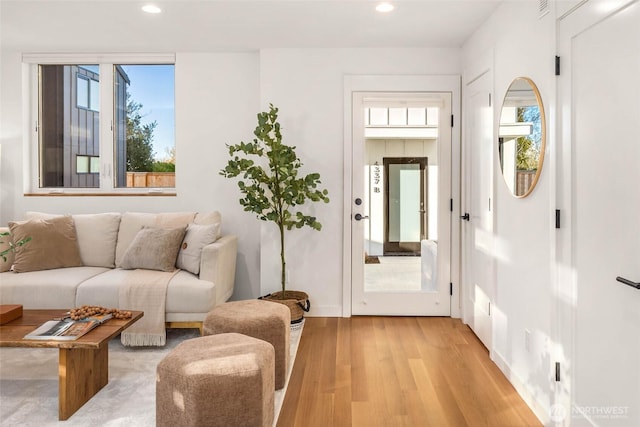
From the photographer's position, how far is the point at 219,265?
11.8 feet

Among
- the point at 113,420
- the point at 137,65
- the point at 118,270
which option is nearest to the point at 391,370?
the point at 113,420

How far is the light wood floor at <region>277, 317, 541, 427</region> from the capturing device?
7.88ft

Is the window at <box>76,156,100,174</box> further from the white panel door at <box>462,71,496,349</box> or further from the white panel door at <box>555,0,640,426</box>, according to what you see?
the white panel door at <box>555,0,640,426</box>

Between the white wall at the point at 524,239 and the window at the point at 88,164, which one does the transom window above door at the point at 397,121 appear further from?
the window at the point at 88,164

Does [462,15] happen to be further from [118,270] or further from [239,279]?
[118,270]

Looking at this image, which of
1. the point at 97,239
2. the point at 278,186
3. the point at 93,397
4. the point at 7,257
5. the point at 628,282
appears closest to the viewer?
the point at 628,282

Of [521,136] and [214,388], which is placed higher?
[521,136]

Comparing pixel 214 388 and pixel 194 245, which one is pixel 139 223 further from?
pixel 214 388

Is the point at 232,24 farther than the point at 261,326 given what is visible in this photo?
Yes

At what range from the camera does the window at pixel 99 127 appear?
458 centimetres

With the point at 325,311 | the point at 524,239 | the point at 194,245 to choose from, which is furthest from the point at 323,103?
the point at 524,239

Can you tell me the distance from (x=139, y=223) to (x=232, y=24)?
1.90 m

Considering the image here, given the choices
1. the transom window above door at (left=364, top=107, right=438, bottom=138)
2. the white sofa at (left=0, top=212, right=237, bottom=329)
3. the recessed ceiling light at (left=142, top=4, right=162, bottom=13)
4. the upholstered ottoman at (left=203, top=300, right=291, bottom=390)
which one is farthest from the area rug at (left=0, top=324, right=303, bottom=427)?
the recessed ceiling light at (left=142, top=4, right=162, bottom=13)

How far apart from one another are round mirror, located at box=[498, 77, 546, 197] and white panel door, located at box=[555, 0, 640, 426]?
10.2 inches
